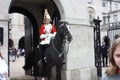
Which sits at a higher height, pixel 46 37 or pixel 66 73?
pixel 46 37

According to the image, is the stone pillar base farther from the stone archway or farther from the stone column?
the stone archway

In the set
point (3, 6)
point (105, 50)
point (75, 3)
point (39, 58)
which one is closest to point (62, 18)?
point (75, 3)

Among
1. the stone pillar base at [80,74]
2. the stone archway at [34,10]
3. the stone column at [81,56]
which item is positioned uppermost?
the stone archway at [34,10]

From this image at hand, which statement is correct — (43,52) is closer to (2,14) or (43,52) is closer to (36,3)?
(2,14)

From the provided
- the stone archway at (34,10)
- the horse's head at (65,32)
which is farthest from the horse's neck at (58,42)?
the stone archway at (34,10)

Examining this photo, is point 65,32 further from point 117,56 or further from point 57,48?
point 117,56

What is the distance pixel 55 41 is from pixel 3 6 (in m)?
1.74

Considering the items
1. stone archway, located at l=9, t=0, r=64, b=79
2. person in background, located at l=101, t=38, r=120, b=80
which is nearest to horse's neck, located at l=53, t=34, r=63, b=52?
stone archway, located at l=9, t=0, r=64, b=79

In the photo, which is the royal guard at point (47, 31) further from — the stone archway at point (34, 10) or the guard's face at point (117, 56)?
the guard's face at point (117, 56)

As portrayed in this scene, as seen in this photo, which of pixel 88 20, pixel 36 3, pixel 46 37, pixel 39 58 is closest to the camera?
pixel 46 37

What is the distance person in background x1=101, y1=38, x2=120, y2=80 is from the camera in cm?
204

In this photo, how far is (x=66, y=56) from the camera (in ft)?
31.8

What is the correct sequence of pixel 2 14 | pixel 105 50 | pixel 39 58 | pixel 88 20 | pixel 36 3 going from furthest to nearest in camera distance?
pixel 105 50, pixel 36 3, pixel 88 20, pixel 39 58, pixel 2 14

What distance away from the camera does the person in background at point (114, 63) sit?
2.04m
